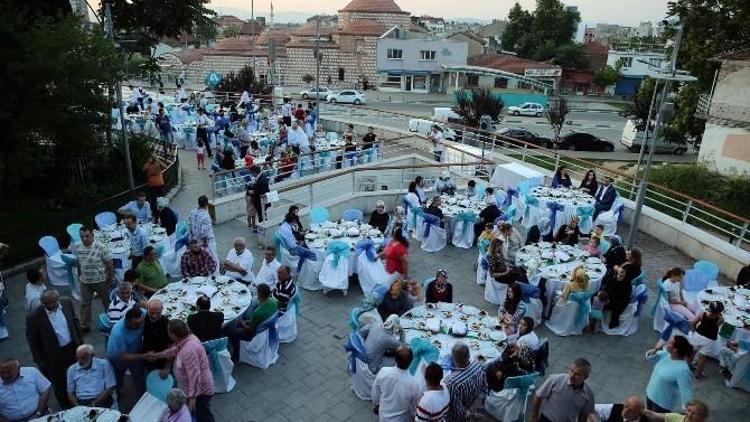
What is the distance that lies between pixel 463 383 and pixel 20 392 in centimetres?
476

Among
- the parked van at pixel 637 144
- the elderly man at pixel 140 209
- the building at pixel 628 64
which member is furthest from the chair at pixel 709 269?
the building at pixel 628 64

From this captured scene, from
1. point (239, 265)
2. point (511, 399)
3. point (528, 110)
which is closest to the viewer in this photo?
point (511, 399)

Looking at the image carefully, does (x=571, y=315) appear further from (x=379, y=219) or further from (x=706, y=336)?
(x=379, y=219)

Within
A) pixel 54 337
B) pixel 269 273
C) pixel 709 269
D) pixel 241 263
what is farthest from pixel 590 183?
pixel 54 337

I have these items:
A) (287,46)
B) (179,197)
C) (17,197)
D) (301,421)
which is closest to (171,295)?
(301,421)

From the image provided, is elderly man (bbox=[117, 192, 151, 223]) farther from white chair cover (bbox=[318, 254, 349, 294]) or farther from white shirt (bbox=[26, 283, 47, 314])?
white chair cover (bbox=[318, 254, 349, 294])

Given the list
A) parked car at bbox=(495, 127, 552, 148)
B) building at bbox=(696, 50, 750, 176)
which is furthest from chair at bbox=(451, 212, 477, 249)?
parked car at bbox=(495, 127, 552, 148)

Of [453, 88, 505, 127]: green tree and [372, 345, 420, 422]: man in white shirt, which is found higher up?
[453, 88, 505, 127]: green tree

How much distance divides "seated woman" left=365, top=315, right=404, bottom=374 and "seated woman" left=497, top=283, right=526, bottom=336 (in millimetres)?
1651

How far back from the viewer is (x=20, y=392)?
5.56 meters

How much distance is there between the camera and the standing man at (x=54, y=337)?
643 centimetres

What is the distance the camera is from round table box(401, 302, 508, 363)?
702 centimetres

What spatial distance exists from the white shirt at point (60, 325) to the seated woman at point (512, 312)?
5.85 m

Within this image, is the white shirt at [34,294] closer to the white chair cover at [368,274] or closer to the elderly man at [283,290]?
the elderly man at [283,290]
